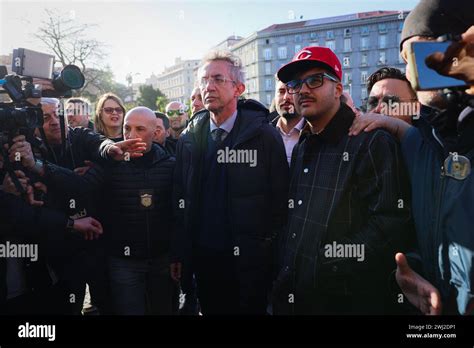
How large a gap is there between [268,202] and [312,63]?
921 mm

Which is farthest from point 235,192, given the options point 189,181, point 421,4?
point 421,4

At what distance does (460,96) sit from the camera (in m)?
1.18

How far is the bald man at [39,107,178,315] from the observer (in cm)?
247

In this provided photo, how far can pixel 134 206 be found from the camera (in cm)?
248

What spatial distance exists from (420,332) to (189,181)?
156 centimetres

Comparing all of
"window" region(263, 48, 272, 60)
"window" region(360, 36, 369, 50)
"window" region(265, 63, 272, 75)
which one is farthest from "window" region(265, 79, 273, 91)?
"window" region(360, 36, 369, 50)

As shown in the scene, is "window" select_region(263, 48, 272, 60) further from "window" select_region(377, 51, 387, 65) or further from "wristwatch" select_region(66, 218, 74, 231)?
"wristwatch" select_region(66, 218, 74, 231)

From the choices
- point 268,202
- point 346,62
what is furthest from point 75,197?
point 346,62

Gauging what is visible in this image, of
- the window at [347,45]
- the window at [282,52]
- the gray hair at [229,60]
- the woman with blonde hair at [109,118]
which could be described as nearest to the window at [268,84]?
the window at [282,52]

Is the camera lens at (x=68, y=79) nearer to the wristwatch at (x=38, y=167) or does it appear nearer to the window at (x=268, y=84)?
the wristwatch at (x=38, y=167)

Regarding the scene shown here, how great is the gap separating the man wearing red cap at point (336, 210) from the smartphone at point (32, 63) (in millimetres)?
1432

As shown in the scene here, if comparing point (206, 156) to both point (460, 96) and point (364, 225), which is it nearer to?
point (364, 225)

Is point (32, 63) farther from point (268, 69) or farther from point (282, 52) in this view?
point (268, 69)

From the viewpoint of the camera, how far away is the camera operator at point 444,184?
4.02 ft
